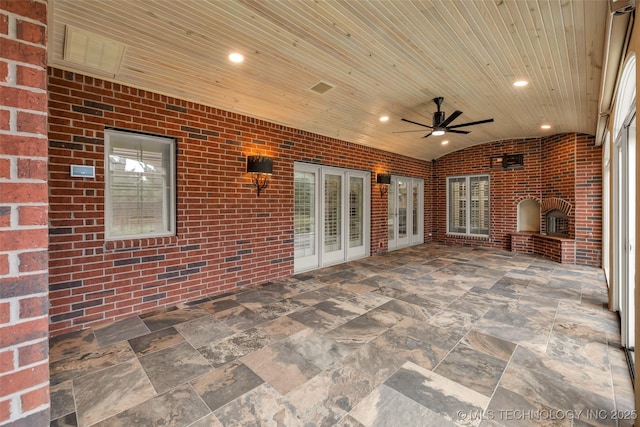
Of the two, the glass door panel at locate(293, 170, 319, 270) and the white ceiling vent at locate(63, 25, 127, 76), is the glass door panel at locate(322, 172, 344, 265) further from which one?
the white ceiling vent at locate(63, 25, 127, 76)

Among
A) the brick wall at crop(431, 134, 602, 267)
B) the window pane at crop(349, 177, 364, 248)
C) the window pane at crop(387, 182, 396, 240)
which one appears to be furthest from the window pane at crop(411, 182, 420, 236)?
the window pane at crop(349, 177, 364, 248)

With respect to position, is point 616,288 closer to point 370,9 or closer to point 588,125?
point 588,125

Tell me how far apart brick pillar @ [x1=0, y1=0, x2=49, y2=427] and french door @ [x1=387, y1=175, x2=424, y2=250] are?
259 inches

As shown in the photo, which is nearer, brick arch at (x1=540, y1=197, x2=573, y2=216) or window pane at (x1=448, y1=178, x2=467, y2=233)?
brick arch at (x1=540, y1=197, x2=573, y2=216)

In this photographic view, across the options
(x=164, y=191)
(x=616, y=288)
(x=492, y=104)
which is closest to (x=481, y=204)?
(x=492, y=104)

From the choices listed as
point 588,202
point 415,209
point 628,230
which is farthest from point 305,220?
point 588,202

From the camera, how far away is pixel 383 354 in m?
2.34

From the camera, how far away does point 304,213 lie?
513 cm

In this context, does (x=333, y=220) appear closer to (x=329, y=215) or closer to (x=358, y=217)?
(x=329, y=215)

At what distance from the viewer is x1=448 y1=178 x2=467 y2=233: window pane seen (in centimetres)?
800

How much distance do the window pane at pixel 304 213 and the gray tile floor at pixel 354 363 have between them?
4.52ft

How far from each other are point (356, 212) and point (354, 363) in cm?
417

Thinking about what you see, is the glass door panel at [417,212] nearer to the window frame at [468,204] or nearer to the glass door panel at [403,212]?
the glass door panel at [403,212]

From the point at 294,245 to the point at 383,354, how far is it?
282 centimetres
